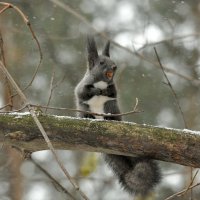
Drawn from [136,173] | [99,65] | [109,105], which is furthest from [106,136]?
[99,65]

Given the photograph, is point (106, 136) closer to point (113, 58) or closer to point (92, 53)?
point (92, 53)

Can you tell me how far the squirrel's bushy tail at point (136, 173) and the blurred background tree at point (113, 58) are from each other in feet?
11.9

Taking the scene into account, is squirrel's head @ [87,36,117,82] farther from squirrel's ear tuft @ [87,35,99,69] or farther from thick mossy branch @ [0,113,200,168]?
thick mossy branch @ [0,113,200,168]

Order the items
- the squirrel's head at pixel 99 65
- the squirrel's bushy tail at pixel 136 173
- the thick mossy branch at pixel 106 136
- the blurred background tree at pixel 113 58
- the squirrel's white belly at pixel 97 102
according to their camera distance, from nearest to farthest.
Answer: the thick mossy branch at pixel 106 136 < the squirrel's bushy tail at pixel 136 173 < the squirrel's white belly at pixel 97 102 < the squirrel's head at pixel 99 65 < the blurred background tree at pixel 113 58

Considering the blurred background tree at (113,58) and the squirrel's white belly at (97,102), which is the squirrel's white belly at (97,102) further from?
the blurred background tree at (113,58)

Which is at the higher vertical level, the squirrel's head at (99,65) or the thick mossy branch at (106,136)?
the squirrel's head at (99,65)

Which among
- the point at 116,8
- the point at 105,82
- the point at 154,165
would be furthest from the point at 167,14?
the point at 154,165

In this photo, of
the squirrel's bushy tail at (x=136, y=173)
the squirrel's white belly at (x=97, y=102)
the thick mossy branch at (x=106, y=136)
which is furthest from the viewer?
the squirrel's white belly at (x=97, y=102)

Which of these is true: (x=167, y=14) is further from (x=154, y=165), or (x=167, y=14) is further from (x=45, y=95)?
(x=154, y=165)

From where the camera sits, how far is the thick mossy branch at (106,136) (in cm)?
312

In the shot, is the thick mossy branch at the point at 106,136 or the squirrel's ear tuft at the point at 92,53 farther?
the squirrel's ear tuft at the point at 92,53

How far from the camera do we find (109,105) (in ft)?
13.7

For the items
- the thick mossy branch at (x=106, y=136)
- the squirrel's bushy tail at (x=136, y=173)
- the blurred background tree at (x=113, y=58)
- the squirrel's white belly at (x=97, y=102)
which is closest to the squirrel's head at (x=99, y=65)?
the squirrel's white belly at (x=97, y=102)

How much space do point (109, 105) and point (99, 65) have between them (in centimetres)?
35
